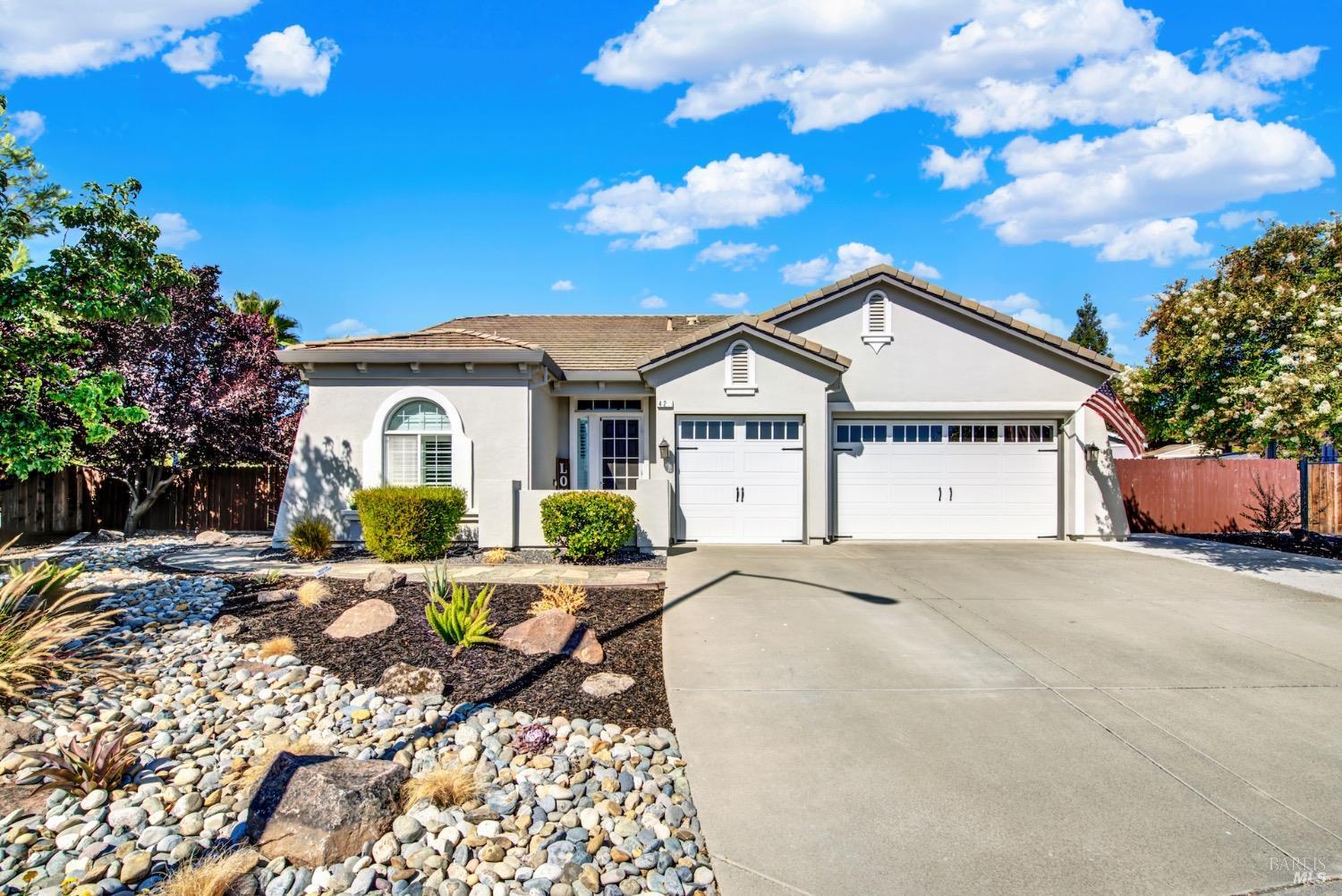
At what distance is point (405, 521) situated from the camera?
11.6 meters

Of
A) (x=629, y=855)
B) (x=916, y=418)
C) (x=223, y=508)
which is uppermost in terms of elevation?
(x=916, y=418)

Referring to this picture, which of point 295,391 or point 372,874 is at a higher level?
point 295,391

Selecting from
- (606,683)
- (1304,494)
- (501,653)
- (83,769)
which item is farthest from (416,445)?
(1304,494)

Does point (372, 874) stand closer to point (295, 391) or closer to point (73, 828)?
point (73, 828)

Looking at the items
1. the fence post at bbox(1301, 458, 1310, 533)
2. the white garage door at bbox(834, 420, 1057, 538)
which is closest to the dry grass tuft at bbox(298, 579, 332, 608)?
the white garage door at bbox(834, 420, 1057, 538)

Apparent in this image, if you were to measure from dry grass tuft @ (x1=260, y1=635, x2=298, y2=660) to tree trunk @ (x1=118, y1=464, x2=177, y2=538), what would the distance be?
38.6 ft

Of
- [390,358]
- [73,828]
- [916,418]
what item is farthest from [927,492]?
[73,828]

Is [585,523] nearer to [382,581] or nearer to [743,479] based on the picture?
[382,581]

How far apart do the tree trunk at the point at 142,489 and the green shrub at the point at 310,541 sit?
20.6 feet

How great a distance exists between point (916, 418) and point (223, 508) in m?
15.5

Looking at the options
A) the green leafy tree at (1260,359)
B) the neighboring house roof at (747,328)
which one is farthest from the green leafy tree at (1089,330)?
the neighboring house roof at (747,328)

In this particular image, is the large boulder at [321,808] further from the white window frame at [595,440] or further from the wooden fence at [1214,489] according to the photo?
the wooden fence at [1214,489]

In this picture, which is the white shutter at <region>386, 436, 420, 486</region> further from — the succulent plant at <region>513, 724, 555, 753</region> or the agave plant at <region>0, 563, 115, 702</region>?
the succulent plant at <region>513, 724, 555, 753</region>

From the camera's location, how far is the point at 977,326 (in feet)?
48.3
